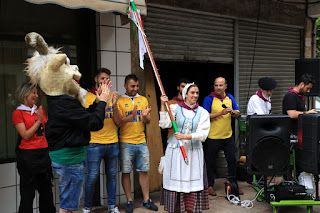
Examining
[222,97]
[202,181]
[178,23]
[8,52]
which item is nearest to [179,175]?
[202,181]

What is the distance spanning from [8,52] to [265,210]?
4.22 meters

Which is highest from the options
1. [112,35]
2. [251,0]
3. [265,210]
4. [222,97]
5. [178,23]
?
[251,0]

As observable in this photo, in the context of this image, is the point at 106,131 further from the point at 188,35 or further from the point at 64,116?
the point at 188,35

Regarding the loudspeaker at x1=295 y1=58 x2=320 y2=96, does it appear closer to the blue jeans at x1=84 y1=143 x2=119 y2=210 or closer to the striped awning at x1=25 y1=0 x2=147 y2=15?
the striped awning at x1=25 y1=0 x2=147 y2=15

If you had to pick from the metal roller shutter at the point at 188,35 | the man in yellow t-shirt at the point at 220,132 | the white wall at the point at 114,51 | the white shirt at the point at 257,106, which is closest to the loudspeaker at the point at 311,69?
the metal roller shutter at the point at 188,35

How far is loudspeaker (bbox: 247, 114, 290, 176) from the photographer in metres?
4.95

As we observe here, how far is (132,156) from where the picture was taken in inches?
210

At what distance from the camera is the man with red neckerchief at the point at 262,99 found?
6437 mm

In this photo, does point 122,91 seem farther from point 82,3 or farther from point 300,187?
point 300,187

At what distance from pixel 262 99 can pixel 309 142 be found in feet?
5.92

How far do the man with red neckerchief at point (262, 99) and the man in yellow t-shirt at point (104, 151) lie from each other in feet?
8.62

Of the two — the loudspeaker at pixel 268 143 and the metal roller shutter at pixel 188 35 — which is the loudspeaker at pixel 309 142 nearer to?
the loudspeaker at pixel 268 143

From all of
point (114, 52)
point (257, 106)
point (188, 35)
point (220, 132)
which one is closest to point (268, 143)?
point (220, 132)

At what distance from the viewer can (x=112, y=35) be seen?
18.5 ft
